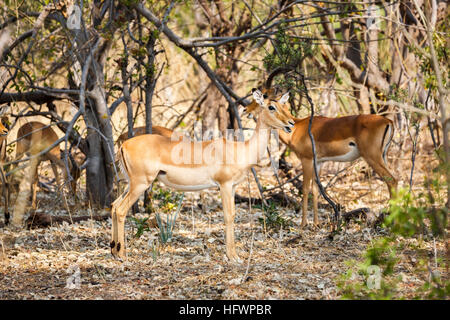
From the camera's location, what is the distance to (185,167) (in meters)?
5.58

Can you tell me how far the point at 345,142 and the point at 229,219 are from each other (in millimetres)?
2574

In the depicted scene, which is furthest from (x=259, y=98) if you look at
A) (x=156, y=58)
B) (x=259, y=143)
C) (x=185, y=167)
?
(x=156, y=58)

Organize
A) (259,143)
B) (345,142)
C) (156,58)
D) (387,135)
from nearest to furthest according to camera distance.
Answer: (259,143)
(387,135)
(345,142)
(156,58)

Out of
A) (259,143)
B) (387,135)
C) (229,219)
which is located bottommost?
(229,219)

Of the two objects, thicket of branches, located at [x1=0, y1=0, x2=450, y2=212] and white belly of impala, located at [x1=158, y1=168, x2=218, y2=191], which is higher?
thicket of branches, located at [x1=0, y1=0, x2=450, y2=212]

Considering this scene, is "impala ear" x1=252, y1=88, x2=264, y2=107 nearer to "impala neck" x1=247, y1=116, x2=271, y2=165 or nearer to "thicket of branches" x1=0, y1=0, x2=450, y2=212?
"impala neck" x1=247, y1=116, x2=271, y2=165

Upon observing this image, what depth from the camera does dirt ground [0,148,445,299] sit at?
4566 millimetres

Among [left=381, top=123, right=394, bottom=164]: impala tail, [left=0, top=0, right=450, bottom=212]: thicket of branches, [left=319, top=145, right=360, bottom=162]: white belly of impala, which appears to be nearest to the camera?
[left=0, top=0, right=450, bottom=212]: thicket of branches

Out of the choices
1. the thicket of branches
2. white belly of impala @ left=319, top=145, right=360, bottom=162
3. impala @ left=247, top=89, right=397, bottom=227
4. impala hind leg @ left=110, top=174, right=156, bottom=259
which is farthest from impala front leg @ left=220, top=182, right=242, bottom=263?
white belly of impala @ left=319, top=145, right=360, bottom=162

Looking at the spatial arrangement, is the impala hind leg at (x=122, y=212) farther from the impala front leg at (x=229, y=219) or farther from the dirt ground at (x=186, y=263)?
the impala front leg at (x=229, y=219)

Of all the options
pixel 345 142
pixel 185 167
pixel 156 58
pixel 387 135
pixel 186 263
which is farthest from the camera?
pixel 156 58

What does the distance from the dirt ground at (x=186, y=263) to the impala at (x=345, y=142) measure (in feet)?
2.57

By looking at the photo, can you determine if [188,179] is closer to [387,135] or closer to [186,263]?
[186,263]

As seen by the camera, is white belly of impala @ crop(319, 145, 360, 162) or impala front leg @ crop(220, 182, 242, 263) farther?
white belly of impala @ crop(319, 145, 360, 162)
